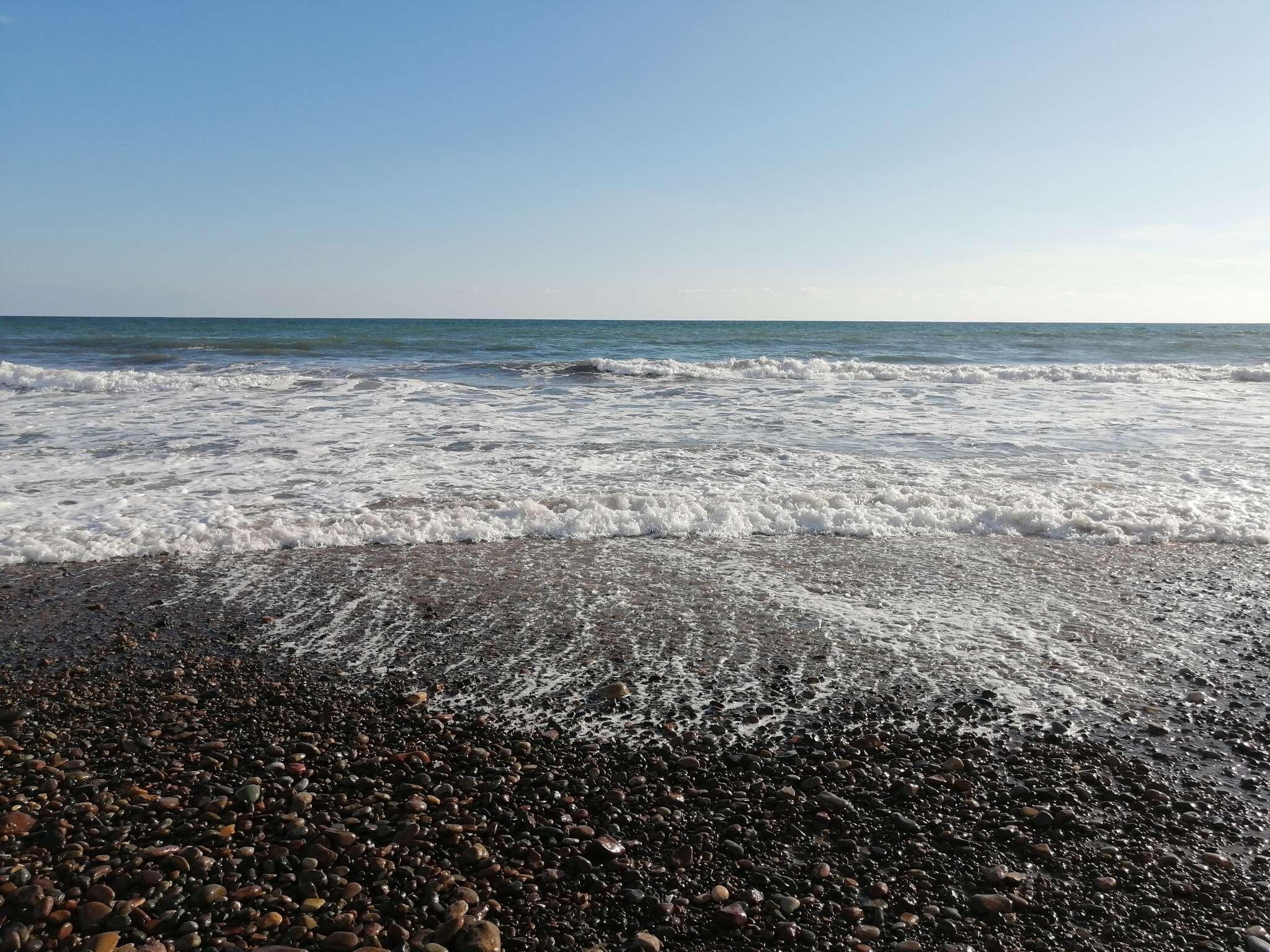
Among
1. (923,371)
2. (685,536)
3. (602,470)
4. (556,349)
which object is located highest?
(556,349)

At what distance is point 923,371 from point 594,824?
22102mm

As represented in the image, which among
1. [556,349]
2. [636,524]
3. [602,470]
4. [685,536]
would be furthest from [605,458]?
[556,349]

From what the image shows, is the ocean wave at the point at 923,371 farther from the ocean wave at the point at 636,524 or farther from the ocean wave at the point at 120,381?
the ocean wave at the point at 636,524

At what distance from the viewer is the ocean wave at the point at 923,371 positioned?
69.9 feet

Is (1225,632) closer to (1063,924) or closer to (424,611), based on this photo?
(1063,924)

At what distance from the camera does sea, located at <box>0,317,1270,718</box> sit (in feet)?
12.6

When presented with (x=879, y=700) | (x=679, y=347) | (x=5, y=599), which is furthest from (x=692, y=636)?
(x=679, y=347)

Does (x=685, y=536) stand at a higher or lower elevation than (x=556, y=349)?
lower

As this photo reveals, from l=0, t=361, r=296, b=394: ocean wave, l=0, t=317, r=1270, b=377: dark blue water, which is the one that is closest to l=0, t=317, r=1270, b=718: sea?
l=0, t=361, r=296, b=394: ocean wave

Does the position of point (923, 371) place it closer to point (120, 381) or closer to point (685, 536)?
point (685, 536)

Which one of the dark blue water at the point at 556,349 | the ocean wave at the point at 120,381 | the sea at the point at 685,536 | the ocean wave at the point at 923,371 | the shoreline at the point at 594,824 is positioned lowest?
the shoreline at the point at 594,824

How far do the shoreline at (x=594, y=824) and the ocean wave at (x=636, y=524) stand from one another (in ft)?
7.02

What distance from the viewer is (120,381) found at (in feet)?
58.9

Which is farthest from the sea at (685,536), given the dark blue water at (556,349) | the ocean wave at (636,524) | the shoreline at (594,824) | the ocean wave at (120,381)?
the dark blue water at (556,349)
